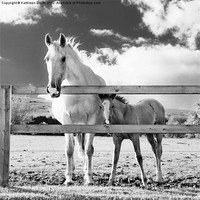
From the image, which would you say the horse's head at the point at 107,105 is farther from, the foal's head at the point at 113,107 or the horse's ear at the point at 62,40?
the horse's ear at the point at 62,40

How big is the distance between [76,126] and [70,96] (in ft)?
3.83

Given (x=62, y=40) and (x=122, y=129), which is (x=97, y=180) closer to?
(x=122, y=129)

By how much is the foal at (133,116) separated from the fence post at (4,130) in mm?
1955

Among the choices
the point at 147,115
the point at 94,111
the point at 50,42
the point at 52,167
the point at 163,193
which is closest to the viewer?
the point at 163,193

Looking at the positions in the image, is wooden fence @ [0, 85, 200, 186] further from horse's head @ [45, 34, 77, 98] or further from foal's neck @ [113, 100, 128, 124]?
foal's neck @ [113, 100, 128, 124]

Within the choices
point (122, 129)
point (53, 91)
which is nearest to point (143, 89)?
point (122, 129)

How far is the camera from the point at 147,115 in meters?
9.84

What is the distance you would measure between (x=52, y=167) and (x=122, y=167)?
2.08 m

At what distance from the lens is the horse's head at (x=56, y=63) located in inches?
287

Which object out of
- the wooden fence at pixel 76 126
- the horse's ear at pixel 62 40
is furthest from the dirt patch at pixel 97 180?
the horse's ear at pixel 62 40

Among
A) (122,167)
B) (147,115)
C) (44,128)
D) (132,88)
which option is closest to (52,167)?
(122,167)

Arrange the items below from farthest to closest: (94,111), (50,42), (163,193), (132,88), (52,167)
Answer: (52,167), (94,111), (50,42), (132,88), (163,193)

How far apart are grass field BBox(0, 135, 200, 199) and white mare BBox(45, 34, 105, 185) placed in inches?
30.0

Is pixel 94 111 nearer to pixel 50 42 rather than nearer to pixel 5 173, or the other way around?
pixel 50 42
